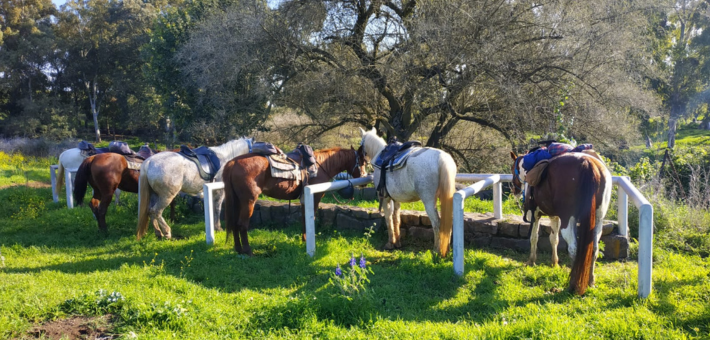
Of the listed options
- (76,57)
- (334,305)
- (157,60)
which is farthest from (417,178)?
(76,57)

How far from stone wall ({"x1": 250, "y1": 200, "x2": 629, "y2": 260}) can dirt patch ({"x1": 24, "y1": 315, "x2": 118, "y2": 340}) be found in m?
3.16

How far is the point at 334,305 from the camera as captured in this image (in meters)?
3.77

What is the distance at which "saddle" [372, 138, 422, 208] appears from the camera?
5.62m

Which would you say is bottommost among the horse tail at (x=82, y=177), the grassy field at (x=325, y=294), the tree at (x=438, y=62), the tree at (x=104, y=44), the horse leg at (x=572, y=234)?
the grassy field at (x=325, y=294)

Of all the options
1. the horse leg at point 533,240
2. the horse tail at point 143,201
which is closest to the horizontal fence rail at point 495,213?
the horse leg at point 533,240

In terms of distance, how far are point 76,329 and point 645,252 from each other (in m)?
5.09

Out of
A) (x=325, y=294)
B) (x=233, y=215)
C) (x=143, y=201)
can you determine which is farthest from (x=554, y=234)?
(x=143, y=201)

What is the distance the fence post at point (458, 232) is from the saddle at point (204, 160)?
13.9 ft

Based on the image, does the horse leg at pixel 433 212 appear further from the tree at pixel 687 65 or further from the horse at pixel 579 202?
the tree at pixel 687 65

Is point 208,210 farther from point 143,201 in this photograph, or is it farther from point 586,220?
point 586,220

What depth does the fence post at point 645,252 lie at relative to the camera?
381cm

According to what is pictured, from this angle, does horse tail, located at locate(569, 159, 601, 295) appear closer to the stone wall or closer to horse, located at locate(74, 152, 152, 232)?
the stone wall

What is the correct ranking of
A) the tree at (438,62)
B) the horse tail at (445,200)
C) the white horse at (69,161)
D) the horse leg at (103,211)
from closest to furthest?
1. the horse tail at (445,200)
2. the horse leg at (103,211)
3. the tree at (438,62)
4. the white horse at (69,161)

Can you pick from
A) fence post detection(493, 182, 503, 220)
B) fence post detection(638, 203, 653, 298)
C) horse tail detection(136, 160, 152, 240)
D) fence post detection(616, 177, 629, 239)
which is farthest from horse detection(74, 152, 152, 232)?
fence post detection(616, 177, 629, 239)
